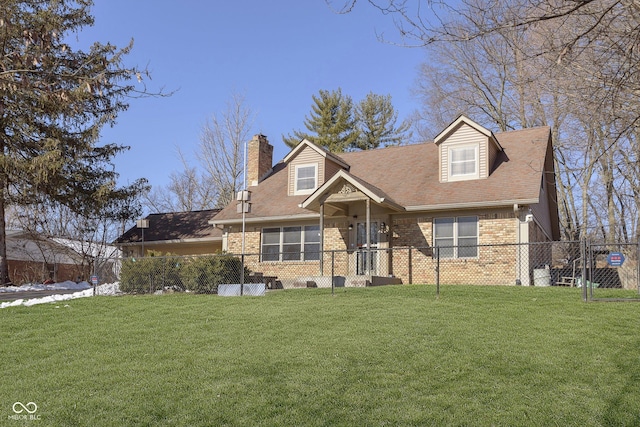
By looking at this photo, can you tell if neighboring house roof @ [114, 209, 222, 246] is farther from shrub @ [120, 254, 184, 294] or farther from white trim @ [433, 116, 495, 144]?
white trim @ [433, 116, 495, 144]

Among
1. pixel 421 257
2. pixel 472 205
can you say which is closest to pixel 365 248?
pixel 421 257

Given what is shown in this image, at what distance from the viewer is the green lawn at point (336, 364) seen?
18.8 ft

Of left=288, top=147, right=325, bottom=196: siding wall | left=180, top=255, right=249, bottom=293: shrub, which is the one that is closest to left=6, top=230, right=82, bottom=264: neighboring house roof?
left=288, top=147, right=325, bottom=196: siding wall

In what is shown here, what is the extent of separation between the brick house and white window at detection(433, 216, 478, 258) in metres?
0.03

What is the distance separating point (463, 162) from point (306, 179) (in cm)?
577

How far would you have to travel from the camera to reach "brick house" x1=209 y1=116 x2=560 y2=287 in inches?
663

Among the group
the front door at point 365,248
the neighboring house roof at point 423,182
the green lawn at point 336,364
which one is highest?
the neighboring house roof at point 423,182

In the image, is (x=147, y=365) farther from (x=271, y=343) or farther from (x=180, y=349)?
(x=271, y=343)

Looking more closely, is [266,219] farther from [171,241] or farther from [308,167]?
[171,241]

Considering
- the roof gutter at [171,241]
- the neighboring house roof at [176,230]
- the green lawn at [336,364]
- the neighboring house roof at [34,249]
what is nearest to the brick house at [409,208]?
the roof gutter at [171,241]

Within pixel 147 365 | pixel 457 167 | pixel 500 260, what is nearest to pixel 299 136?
pixel 457 167

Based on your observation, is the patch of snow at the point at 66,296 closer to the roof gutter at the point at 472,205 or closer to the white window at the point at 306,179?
the white window at the point at 306,179

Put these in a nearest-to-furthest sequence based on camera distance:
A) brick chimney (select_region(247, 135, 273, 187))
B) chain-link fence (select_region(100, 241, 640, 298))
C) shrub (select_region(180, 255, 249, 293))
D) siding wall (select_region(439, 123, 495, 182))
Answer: shrub (select_region(180, 255, 249, 293)) < chain-link fence (select_region(100, 241, 640, 298)) < siding wall (select_region(439, 123, 495, 182)) < brick chimney (select_region(247, 135, 273, 187))

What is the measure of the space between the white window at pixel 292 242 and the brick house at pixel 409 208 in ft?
0.12
